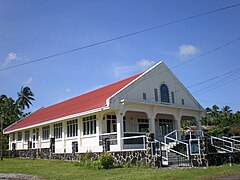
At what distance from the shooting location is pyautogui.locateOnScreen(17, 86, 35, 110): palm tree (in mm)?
65625

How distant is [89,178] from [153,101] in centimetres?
1229

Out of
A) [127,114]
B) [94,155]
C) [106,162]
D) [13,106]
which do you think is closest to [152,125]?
[127,114]

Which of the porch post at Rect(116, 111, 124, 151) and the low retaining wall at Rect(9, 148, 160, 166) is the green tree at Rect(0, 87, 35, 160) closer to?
the low retaining wall at Rect(9, 148, 160, 166)

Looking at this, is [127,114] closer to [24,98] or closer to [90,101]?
[90,101]

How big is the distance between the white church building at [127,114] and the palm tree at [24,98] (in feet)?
122

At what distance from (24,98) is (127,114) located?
150 ft

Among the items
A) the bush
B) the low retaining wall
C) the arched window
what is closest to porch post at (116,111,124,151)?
the low retaining wall

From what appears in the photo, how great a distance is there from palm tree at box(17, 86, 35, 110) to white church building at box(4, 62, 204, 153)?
122ft

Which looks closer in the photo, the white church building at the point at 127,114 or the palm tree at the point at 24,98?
the white church building at the point at 127,114

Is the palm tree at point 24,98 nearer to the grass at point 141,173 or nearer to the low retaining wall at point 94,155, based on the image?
the low retaining wall at point 94,155

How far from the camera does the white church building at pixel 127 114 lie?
21.6 meters

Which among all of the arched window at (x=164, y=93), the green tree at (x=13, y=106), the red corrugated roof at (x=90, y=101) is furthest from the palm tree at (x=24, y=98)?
the arched window at (x=164, y=93)

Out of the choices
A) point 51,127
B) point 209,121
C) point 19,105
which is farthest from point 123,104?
point 19,105

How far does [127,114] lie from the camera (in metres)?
25.9
